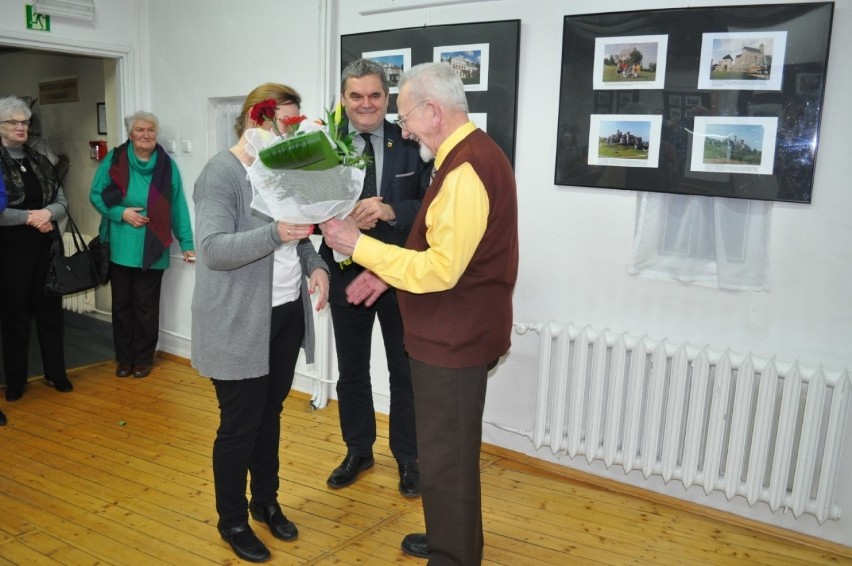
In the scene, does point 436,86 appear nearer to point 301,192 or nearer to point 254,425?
point 301,192

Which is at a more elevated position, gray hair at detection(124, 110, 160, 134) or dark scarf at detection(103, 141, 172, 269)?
gray hair at detection(124, 110, 160, 134)

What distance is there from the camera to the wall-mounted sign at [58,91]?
5.82 m

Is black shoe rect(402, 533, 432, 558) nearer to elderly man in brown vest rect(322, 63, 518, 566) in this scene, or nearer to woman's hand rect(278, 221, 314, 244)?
elderly man in brown vest rect(322, 63, 518, 566)

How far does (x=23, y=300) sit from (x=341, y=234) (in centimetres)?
292

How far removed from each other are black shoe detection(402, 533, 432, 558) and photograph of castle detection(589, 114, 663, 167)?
5.64 ft

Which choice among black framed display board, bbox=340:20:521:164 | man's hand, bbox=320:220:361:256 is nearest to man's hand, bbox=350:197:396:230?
man's hand, bbox=320:220:361:256

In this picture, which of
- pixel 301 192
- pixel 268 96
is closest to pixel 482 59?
pixel 268 96

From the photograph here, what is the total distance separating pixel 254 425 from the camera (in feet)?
7.81

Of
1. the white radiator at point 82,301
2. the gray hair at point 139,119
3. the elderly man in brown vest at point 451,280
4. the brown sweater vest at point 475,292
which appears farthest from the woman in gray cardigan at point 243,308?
the white radiator at point 82,301

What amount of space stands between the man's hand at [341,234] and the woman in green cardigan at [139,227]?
2858 millimetres

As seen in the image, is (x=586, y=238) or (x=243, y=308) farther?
(x=586, y=238)

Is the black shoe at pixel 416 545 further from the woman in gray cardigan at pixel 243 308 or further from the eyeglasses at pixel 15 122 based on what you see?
the eyeglasses at pixel 15 122

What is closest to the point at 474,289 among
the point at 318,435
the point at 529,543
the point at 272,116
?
the point at 272,116

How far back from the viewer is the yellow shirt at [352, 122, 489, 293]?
1876mm
